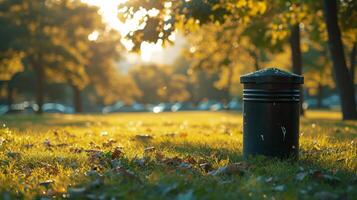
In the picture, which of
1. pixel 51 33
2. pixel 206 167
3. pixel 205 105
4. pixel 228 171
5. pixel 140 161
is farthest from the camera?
pixel 205 105

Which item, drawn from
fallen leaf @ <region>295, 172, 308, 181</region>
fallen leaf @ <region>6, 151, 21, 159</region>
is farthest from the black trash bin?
fallen leaf @ <region>6, 151, 21, 159</region>

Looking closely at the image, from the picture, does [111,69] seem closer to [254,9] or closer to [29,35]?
[29,35]

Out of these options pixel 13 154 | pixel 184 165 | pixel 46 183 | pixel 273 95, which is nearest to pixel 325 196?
pixel 184 165

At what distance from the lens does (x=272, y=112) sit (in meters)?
6.54

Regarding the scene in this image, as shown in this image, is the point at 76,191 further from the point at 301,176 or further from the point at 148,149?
the point at 148,149

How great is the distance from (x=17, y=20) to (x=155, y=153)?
2648 centimetres

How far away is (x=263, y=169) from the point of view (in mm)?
5918

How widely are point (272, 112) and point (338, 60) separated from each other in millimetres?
11061

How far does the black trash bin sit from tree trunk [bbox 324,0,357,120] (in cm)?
1047

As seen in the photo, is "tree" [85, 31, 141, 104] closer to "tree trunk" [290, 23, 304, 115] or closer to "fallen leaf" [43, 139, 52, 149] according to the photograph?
"tree trunk" [290, 23, 304, 115]

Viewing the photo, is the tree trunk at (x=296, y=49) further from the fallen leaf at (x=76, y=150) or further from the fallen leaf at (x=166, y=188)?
the fallen leaf at (x=166, y=188)

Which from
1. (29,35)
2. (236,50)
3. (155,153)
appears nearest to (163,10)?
(155,153)

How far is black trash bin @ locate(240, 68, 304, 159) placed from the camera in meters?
6.50

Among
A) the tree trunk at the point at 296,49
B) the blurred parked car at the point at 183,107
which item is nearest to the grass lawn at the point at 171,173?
the tree trunk at the point at 296,49
